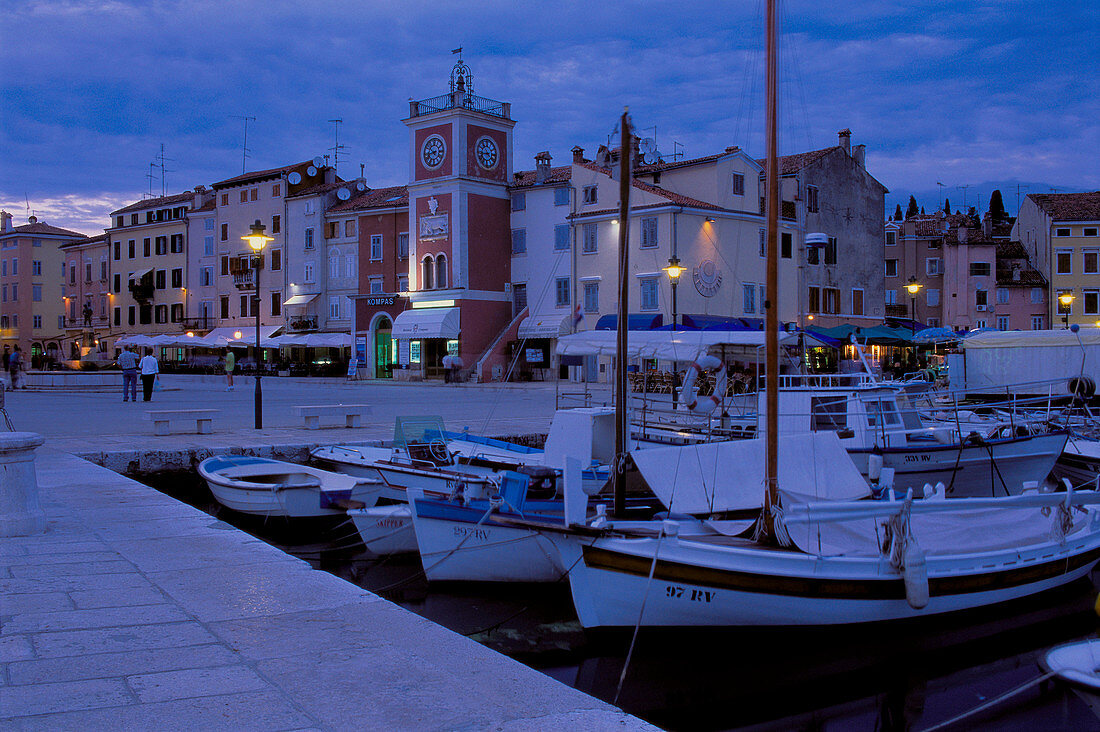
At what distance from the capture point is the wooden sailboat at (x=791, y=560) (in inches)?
325

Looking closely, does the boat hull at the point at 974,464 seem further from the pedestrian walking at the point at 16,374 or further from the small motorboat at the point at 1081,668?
the pedestrian walking at the point at 16,374

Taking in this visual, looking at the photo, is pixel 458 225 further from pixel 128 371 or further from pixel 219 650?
pixel 219 650

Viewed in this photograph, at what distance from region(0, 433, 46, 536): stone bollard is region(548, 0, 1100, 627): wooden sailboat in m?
4.71

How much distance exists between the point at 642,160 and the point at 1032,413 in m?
35.9

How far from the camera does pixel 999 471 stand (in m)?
14.5

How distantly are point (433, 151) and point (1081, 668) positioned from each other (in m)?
43.7

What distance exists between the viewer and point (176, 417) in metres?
18.5

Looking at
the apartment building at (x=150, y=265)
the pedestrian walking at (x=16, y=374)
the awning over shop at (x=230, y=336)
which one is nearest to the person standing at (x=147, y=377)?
the pedestrian walking at (x=16, y=374)

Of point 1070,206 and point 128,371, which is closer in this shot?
point 128,371

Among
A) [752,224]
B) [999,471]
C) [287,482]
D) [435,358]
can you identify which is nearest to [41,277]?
[435,358]

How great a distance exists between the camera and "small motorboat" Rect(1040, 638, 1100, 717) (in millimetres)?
7031

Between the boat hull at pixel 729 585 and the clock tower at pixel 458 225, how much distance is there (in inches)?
1505

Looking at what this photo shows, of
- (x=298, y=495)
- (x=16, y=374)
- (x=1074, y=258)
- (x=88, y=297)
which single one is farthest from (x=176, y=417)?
(x=88, y=297)

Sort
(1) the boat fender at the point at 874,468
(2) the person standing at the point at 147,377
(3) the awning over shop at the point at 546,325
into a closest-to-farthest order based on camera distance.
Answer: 1. (1) the boat fender at the point at 874,468
2. (2) the person standing at the point at 147,377
3. (3) the awning over shop at the point at 546,325
